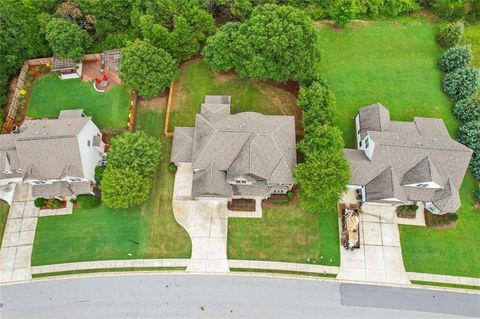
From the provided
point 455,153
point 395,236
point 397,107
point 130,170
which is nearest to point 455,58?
point 397,107

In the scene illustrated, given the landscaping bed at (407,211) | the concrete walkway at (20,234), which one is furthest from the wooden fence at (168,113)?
the landscaping bed at (407,211)

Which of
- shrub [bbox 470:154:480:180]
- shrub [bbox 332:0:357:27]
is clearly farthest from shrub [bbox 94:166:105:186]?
shrub [bbox 470:154:480:180]

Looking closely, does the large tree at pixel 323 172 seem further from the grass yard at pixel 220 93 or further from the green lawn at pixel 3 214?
the green lawn at pixel 3 214

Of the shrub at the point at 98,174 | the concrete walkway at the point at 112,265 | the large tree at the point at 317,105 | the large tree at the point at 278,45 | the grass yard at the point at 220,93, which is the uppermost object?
the large tree at the point at 278,45

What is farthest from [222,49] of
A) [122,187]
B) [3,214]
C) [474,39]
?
[474,39]

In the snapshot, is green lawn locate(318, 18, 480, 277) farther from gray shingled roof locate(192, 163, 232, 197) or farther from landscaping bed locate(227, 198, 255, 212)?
gray shingled roof locate(192, 163, 232, 197)

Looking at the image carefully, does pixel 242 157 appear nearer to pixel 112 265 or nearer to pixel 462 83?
pixel 112 265
